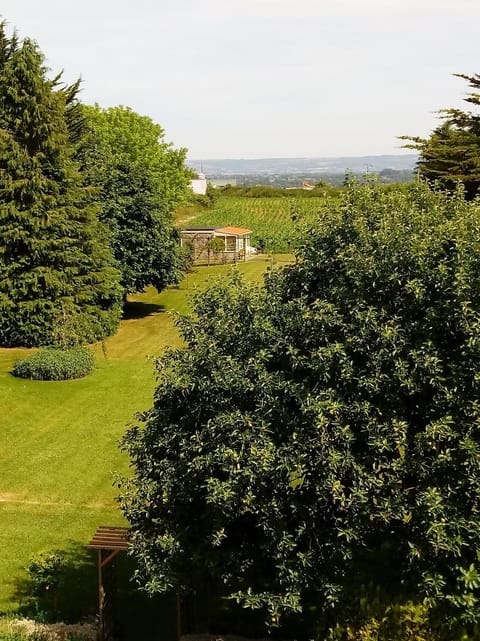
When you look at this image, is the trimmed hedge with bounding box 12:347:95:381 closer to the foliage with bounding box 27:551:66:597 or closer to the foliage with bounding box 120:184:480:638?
the foliage with bounding box 27:551:66:597

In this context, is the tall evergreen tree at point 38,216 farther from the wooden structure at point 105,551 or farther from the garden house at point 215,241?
the garden house at point 215,241

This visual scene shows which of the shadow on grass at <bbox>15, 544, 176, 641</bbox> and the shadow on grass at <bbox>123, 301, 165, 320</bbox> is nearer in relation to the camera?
the shadow on grass at <bbox>15, 544, 176, 641</bbox>

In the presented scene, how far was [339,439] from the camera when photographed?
28.5 feet

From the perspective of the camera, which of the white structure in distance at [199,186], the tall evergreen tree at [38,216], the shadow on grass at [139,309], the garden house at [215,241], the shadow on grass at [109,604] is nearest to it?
the shadow on grass at [109,604]

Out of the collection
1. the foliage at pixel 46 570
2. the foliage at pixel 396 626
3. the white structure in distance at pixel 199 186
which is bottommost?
the foliage at pixel 46 570

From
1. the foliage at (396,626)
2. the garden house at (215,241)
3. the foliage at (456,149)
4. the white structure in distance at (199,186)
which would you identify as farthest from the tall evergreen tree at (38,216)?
the white structure in distance at (199,186)

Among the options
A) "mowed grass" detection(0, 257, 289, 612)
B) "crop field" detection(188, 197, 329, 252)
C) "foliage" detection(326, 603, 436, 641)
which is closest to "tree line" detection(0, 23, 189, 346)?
"mowed grass" detection(0, 257, 289, 612)

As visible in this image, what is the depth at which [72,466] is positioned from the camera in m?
20.4

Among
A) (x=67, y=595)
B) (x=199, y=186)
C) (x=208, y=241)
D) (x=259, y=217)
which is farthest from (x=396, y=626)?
(x=199, y=186)

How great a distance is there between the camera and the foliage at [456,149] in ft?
104

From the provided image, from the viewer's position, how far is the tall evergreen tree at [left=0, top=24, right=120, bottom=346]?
3144 cm

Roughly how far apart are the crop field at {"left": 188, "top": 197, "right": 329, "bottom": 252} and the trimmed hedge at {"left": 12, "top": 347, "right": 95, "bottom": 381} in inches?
1593

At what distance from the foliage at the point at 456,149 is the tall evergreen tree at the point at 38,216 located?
1709 centimetres

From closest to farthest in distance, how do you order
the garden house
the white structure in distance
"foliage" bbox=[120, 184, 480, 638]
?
"foliage" bbox=[120, 184, 480, 638], the garden house, the white structure in distance
